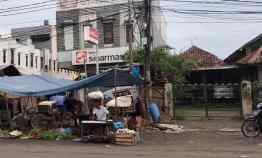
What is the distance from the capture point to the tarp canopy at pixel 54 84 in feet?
70.9

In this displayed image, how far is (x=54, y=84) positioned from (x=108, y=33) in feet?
65.1

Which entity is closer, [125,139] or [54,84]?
[125,139]

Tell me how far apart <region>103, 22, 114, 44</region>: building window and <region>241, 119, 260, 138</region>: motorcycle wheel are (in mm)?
25718

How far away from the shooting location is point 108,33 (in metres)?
45.6

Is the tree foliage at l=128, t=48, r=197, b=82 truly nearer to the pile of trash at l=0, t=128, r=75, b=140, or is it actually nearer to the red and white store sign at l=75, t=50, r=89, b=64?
the red and white store sign at l=75, t=50, r=89, b=64

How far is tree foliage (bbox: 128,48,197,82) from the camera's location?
38781mm

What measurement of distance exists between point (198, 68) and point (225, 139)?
70.9ft

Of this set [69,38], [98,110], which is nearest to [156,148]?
[98,110]

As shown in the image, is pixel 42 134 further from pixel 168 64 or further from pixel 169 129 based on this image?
pixel 168 64

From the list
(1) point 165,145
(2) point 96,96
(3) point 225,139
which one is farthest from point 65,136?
(3) point 225,139

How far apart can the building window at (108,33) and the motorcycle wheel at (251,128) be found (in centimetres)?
2572

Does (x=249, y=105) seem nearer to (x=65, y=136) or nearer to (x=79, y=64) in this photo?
(x=65, y=136)

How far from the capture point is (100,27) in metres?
45.7

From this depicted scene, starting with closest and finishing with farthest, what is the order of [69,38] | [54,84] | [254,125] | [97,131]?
[97,131]
[254,125]
[54,84]
[69,38]
